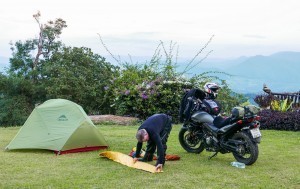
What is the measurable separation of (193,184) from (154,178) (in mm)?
639

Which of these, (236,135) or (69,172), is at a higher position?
(236,135)

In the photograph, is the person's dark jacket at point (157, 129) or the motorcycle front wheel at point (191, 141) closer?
the person's dark jacket at point (157, 129)

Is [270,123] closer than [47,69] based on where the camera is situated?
Yes

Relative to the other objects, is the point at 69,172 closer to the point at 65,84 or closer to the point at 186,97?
the point at 186,97

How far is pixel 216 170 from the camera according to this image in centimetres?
735

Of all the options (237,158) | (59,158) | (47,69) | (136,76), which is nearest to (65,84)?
(47,69)

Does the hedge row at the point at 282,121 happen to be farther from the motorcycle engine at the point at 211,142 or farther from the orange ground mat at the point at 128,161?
the orange ground mat at the point at 128,161

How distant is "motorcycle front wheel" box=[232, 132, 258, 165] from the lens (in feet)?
24.8

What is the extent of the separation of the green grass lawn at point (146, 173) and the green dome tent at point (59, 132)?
201 millimetres

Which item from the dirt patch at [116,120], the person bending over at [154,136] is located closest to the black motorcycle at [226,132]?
the person bending over at [154,136]

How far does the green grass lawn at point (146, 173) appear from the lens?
253 inches

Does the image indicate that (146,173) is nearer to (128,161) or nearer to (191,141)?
(128,161)

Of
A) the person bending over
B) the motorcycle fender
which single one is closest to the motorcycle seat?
the motorcycle fender

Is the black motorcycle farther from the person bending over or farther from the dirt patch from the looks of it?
the dirt patch
